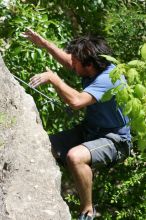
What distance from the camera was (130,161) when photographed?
574 centimetres

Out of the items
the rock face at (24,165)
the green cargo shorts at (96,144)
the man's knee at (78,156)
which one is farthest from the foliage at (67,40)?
the rock face at (24,165)

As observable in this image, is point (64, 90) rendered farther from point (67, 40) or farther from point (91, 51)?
point (67, 40)

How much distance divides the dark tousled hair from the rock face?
70cm

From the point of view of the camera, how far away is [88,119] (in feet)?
16.0

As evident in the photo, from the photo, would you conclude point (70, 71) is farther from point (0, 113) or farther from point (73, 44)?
point (0, 113)

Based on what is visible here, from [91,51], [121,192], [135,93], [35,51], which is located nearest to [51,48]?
[35,51]

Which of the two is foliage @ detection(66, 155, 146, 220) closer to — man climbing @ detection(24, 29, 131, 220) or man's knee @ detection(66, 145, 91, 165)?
man climbing @ detection(24, 29, 131, 220)

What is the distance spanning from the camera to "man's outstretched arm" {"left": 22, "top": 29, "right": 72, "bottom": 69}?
5.04m

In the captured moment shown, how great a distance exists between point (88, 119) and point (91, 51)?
1.76 feet

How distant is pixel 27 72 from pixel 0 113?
4.12ft

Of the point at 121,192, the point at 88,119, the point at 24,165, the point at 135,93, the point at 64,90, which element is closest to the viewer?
the point at 135,93

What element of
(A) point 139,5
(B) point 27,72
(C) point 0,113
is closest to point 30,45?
(B) point 27,72

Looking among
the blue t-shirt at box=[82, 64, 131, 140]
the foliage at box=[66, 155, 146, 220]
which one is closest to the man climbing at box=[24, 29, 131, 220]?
the blue t-shirt at box=[82, 64, 131, 140]

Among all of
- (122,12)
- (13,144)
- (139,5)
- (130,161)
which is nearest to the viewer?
(13,144)
